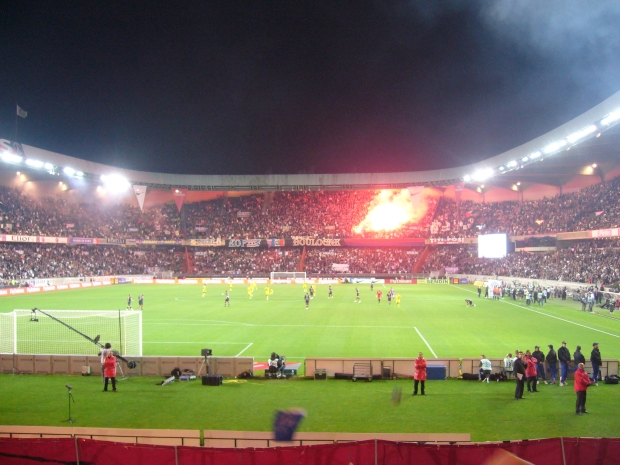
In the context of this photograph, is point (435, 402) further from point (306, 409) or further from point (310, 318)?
point (310, 318)

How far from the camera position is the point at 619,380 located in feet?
52.8

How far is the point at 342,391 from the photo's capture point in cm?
1504

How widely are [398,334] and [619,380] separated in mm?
11330

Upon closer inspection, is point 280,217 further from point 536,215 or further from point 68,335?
point 68,335

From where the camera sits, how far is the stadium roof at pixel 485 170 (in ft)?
136

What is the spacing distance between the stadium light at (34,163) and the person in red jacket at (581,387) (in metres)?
58.7

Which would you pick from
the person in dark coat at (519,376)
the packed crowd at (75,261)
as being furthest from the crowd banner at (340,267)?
the person in dark coat at (519,376)

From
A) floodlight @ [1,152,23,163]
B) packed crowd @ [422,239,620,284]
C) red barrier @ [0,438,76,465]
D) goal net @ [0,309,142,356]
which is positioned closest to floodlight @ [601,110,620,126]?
packed crowd @ [422,239,620,284]

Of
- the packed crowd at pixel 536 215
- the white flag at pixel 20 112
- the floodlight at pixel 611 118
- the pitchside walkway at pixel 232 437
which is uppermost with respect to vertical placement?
the white flag at pixel 20 112

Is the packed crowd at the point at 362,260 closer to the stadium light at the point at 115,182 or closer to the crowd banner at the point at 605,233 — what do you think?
the crowd banner at the point at 605,233

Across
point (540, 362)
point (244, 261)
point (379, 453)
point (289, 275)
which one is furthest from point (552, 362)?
point (244, 261)

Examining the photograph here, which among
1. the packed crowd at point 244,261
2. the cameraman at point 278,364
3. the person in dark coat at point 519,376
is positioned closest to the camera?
the person in dark coat at point 519,376

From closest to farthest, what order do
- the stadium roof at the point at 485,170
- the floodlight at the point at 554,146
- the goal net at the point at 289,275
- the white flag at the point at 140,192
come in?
the stadium roof at the point at 485,170 → the floodlight at the point at 554,146 → the goal net at the point at 289,275 → the white flag at the point at 140,192

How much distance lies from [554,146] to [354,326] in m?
29.5
